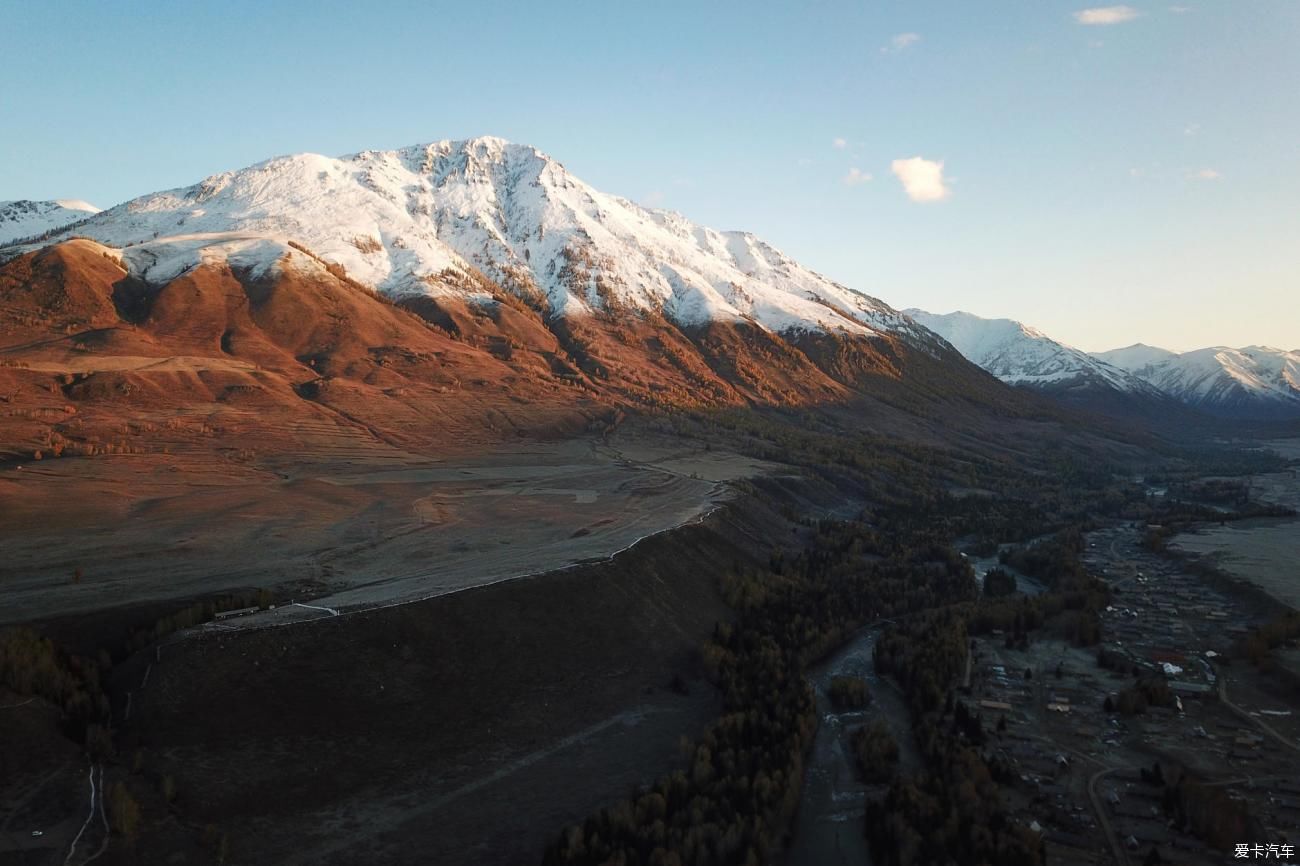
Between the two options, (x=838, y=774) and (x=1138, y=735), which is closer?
(x=838, y=774)

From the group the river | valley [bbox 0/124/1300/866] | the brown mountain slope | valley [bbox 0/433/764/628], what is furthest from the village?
the brown mountain slope

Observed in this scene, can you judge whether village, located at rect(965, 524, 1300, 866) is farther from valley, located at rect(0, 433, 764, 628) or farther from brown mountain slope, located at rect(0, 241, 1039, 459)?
brown mountain slope, located at rect(0, 241, 1039, 459)

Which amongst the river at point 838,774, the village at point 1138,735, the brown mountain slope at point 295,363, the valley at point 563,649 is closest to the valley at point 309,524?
the valley at point 563,649

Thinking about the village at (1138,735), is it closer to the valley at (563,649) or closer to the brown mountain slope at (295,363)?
the valley at (563,649)

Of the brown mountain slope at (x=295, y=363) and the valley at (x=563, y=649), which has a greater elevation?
the brown mountain slope at (x=295, y=363)

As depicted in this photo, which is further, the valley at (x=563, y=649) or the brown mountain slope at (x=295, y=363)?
the brown mountain slope at (x=295, y=363)

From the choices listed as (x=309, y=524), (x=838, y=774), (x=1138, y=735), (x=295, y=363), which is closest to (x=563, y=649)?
(x=838, y=774)

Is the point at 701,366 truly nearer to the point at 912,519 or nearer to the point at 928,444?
the point at 928,444

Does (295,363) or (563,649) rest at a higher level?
(295,363)

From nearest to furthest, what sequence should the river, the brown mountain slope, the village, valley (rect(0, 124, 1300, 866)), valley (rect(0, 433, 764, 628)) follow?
valley (rect(0, 124, 1300, 866)) < the village < the river < valley (rect(0, 433, 764, 628)) < the brown mountain slope

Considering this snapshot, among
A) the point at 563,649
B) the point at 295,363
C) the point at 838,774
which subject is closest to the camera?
the point at 838,774

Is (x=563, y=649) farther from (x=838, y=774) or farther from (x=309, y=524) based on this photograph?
(x=309, y=524)

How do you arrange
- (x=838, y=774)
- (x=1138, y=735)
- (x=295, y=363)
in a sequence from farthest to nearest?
(x=295, y=363) → (x=1138, y=735) → (x=838, y=774)
